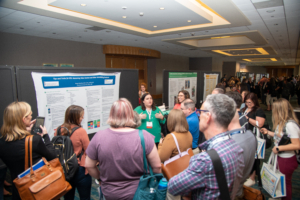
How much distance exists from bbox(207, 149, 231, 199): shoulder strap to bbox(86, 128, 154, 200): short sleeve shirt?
0.55 metres

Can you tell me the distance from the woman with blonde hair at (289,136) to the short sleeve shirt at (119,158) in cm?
168

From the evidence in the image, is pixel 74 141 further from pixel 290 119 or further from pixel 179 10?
pixel 179 10

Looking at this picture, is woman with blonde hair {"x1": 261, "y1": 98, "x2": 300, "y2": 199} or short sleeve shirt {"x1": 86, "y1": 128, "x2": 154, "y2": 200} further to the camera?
woman with blonde hair {"x1": 261, "y1": 98, "x2": 300, "y2": 199}

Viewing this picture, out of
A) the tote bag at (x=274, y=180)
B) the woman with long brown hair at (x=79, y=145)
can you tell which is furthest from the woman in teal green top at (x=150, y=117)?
the tote bag at (x=274, y=180)

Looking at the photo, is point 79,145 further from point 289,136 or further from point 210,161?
point 289,136

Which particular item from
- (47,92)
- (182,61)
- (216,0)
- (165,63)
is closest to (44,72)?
(47,92)

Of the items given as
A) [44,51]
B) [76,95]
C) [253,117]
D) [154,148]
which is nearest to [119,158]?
[154,148]

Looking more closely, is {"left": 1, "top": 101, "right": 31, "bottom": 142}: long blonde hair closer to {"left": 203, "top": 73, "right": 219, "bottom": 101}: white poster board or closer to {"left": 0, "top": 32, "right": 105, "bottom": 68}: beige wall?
{"left": 203, "top": 73, "right": 219, "bottom": 101}: white poster board

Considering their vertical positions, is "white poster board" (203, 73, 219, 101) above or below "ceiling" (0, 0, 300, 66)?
below

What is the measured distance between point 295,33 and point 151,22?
18.3ft

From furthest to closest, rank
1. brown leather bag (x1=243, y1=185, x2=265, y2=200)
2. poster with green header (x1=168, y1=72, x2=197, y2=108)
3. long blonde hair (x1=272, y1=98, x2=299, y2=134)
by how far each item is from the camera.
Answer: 1. poster with green header (x1=168, y1=72, x2=197, y2=108)
2. long blonde hair (x1=272, y1=98, x2=299, y2=134)
3. brown leather bag (x1=243, y1=185, x2=265, y2=200)

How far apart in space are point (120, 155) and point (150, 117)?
177 centimetres

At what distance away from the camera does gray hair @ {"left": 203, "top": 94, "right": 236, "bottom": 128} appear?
1084mm

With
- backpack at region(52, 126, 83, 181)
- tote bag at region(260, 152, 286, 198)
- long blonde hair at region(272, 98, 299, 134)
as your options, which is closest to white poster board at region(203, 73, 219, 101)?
long blonde hair at region(272, 98, 299, 134)
